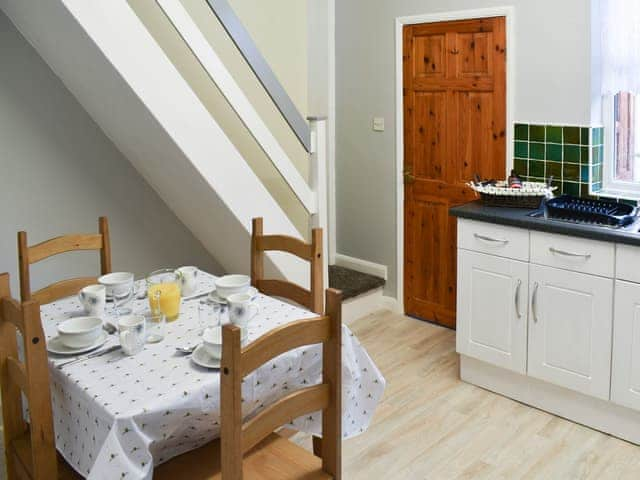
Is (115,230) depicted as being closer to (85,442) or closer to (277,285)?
(277,285)

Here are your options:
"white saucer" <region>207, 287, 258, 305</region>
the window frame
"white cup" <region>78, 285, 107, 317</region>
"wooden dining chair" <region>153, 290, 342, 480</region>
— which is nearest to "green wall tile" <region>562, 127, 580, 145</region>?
the window frame

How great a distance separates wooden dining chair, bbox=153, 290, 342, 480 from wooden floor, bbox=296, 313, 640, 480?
34.6 inches

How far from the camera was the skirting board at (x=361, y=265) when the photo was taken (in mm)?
4918

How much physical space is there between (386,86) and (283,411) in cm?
310

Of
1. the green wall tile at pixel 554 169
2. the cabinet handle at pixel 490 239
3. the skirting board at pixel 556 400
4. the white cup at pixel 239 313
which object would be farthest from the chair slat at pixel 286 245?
the green wall tile at pixel 554 169

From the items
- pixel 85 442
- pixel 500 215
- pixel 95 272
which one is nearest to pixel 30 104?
pixel 95 272

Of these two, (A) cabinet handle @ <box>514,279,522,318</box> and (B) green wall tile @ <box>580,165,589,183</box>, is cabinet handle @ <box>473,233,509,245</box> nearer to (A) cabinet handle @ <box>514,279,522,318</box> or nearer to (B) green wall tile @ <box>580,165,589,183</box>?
(A) cabinet handle @ <box>514,279,522,318</box>

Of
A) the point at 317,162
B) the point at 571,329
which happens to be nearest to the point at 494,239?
the point at 571,329

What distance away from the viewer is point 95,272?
3.86 meters

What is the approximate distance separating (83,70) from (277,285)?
127cm

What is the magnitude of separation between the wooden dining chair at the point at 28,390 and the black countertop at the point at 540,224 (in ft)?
7.23

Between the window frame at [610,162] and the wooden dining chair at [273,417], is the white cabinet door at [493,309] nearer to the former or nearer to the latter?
the window frame at [610,162]

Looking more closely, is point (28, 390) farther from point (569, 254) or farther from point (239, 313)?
point (569, 254)

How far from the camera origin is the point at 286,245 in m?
2.81
